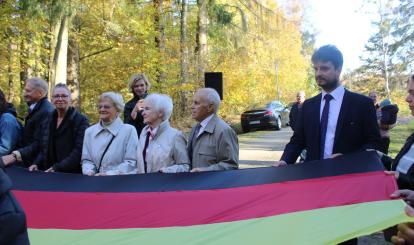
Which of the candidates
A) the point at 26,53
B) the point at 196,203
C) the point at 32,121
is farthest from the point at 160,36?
the point at 196,203

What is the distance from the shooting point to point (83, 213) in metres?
4.08

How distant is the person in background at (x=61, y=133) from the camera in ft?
16.3

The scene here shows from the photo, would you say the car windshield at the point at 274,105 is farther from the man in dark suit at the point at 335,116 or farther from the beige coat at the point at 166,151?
the man in dark suit at the point at 335,116

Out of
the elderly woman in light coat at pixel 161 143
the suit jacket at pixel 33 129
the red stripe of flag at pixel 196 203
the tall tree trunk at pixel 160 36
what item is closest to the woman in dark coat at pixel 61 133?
the suit jacket at pixel 33 129

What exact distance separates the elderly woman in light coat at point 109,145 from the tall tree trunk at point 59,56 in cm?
1276

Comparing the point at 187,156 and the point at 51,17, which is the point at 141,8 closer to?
the point at 51,17

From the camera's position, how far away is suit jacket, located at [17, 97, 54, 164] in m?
5.20

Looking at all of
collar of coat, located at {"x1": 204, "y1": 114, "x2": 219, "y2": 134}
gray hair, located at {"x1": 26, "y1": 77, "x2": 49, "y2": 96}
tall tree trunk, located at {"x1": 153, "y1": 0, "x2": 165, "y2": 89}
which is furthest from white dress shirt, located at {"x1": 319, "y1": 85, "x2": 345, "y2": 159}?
tall tree trunk, located at {"x1": 153, "y1": 0, "x2": 165, "y2": 89}

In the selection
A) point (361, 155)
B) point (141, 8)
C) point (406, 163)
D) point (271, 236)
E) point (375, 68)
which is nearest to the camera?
point (406, 163)

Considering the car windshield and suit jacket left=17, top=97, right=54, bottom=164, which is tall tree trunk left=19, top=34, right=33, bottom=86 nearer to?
the car windshield

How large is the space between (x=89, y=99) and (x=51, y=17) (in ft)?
38.4

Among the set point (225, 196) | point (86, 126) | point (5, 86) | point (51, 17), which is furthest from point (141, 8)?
point (225, 196)

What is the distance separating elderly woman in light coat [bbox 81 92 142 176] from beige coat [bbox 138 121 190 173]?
0.92 feet

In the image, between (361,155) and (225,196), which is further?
(225,196)
